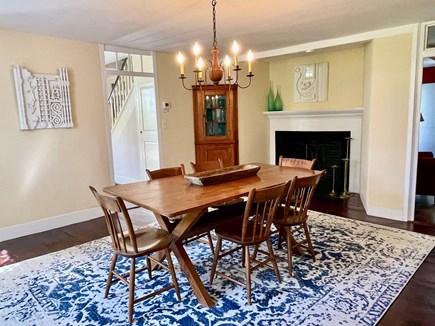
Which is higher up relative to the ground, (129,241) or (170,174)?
(170,174)

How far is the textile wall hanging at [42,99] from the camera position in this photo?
3.49 metres

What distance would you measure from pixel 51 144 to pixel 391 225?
4.20m

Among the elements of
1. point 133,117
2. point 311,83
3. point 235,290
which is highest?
point 311,83

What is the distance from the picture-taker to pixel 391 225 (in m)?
3.63

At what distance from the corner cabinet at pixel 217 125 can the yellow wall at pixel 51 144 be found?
157 centimetres

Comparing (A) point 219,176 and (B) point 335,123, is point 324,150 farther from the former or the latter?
(A) point 219,176

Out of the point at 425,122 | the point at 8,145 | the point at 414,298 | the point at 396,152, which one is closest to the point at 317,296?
the point at 414,298

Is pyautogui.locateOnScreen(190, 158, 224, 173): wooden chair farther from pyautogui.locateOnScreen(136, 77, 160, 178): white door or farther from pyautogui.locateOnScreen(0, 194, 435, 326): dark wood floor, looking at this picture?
pyautogui.locateOnScreen(136, 77, 160, 178): white door

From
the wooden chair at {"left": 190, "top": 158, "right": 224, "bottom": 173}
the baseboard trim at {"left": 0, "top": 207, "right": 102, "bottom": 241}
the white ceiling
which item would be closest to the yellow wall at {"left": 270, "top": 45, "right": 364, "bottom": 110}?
the white ceiling

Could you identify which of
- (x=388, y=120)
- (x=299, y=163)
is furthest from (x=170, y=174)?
(x=388, y=120)

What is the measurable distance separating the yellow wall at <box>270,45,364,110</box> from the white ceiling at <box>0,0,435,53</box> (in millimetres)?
971

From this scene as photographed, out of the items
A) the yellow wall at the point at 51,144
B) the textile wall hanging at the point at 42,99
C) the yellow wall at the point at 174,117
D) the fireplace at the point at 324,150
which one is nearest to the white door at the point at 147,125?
the yellow wall at the point at 174,117

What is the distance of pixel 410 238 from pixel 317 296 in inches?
64.0

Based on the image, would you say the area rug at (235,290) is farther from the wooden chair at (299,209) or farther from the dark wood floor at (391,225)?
the wooden chair at (299,209)
